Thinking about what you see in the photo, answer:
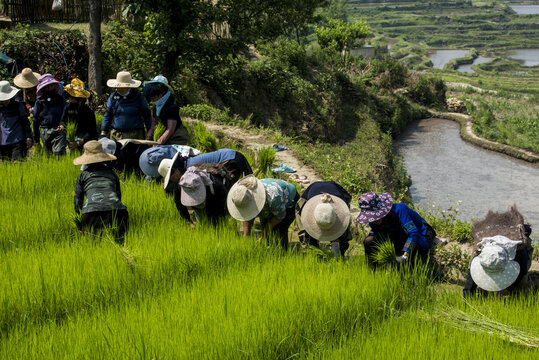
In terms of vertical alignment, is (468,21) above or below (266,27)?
above

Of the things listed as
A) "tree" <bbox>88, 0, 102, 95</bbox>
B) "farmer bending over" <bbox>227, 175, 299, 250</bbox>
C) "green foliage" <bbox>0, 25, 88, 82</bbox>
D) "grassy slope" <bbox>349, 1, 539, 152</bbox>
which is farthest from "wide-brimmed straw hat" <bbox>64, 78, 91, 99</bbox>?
"grassy slope" <bbox>349, 1, 539, 152</bbox>

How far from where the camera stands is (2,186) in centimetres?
592

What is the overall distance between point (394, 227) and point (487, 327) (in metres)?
1.21

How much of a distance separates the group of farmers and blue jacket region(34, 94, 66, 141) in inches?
0.5

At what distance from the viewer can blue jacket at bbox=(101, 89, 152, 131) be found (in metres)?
6.60

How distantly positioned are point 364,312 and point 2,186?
174 inches

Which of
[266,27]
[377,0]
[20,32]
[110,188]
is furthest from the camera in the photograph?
[377,0]

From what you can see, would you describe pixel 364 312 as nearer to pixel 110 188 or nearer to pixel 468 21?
pixel 110 188

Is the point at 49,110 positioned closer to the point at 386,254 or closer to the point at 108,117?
the point at 108,117

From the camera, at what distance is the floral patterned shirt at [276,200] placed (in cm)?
455

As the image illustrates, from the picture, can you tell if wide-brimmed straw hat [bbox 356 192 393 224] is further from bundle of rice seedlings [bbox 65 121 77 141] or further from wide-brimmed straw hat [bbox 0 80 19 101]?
wide-brimmed straw hat [bbox 0 80 19 101]

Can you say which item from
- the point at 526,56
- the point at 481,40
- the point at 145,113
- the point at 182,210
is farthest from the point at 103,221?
the point at 481,40

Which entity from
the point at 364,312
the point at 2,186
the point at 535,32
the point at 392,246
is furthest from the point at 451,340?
the point at 535,32

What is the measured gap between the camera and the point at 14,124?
253 inches
